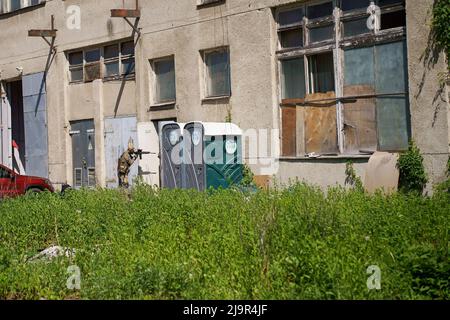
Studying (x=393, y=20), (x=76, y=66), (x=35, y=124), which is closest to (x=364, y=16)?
(x=393, y=20)

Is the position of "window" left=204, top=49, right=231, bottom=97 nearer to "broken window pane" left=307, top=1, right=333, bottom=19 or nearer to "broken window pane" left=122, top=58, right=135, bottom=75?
"broken window pane" left=307, top=1, right=333, bottom=19

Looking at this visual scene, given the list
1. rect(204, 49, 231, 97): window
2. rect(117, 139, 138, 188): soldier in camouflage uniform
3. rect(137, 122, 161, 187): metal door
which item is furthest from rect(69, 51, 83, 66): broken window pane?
rect(204, 49, 231, 97): window

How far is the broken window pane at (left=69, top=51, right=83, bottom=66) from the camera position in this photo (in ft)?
80.6

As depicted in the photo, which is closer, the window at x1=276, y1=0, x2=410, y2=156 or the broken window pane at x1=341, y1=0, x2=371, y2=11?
the window at x1=276, y1=0, x2=410, y2=156

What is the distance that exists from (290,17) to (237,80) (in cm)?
220

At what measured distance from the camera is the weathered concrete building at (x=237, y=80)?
15.4 m

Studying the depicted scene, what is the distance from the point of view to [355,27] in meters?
16.2

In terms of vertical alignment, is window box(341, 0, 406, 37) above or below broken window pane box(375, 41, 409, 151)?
above

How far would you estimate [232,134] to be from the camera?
18250 mm

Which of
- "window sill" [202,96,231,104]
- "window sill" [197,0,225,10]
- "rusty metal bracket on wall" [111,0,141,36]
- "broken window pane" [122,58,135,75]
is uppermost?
"rusty metal bracket on wall" [111,0,141,36]

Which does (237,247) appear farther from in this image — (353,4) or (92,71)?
(92,71)

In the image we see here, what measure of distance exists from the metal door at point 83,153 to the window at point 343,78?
28.1 feet

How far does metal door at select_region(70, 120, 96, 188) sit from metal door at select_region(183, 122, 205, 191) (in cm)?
639

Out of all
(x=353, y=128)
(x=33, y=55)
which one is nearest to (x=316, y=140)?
(x=353, y=128)
